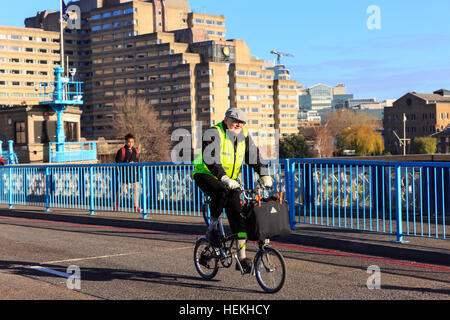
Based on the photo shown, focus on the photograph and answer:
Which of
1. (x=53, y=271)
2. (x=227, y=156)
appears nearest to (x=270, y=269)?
(x=227, y=156)

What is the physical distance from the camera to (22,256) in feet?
31.9

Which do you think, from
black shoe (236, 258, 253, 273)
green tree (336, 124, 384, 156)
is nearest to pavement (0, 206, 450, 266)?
black shoe (236, 258, 253, 273)

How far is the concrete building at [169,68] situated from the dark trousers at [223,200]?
405 feet

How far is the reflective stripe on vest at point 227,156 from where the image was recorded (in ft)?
22.5

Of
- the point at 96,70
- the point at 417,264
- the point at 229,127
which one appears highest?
the point at 96,70

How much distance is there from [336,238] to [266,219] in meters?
3.92

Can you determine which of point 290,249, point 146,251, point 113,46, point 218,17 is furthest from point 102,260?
point 218,17

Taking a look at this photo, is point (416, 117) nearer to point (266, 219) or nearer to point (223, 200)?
point (223, 200)

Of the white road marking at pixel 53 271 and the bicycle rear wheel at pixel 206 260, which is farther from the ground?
the bicycle rear wheel at pixel 206 260

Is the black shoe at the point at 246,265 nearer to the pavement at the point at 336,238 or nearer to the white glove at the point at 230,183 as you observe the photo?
the white glove at the point at 230,183

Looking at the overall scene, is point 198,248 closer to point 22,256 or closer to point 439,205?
point 22,256

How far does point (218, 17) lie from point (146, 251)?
15354cm

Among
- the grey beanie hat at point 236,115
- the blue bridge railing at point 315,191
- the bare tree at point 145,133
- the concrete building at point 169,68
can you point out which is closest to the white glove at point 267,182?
the grey beanie hat at point 236,115

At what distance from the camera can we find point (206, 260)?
7.38 metres
